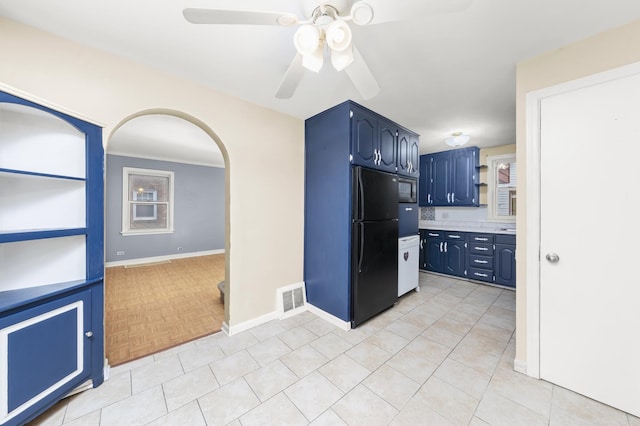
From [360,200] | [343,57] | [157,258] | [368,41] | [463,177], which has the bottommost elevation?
[157,258]

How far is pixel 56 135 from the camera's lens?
1.53 meters

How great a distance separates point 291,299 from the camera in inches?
110

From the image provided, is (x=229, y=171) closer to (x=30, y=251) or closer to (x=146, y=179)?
(x=30, y=251)

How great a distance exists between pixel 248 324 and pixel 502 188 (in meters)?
4.57

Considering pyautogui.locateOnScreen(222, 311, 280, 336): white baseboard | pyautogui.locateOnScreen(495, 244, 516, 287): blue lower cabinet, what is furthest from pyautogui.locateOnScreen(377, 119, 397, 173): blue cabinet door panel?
pyautogui.locateOnScreen(495, 244, 516, 287): blue lower cabinet

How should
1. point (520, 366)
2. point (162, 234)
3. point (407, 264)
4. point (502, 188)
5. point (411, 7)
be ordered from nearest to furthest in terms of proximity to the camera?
point (411, 7), point (520, 366), point (407, 264), point (502, 188), point (162, 234)

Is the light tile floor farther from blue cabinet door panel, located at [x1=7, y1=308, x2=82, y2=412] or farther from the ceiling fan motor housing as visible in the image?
the ceiling fan motor housing

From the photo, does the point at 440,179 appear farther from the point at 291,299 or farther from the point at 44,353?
the point at 44,353

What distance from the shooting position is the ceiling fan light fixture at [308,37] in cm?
106

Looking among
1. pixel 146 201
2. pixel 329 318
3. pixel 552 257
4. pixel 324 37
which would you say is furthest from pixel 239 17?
pixel 146 201

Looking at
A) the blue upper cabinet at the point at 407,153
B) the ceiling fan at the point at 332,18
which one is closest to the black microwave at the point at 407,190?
the blue upper cabinet at the point at 407,153

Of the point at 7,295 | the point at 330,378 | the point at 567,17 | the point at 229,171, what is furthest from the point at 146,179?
the point at 567,17

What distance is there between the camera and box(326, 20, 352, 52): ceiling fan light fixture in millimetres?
1048

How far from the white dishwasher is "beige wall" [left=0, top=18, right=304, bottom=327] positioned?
4.32 ft
